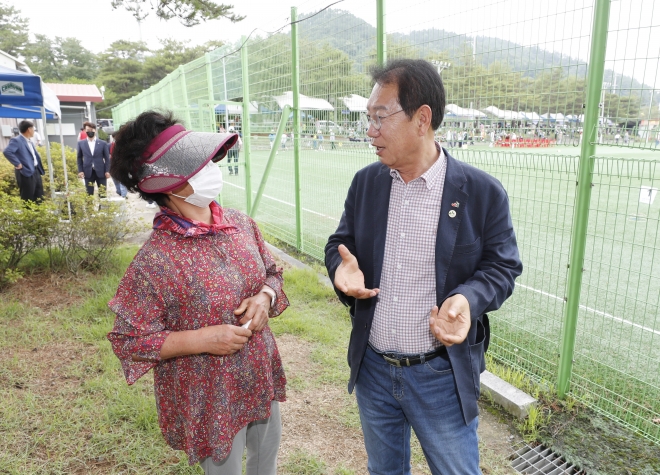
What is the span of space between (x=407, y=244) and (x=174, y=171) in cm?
91

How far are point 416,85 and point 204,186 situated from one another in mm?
877

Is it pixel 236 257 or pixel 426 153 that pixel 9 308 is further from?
pixel 426 153

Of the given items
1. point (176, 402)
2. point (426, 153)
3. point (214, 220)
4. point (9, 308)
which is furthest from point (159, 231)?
point (9, 308)

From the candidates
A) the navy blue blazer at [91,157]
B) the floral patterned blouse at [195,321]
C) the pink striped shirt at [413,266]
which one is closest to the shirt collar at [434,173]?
the pink striped shirt at [413,266]

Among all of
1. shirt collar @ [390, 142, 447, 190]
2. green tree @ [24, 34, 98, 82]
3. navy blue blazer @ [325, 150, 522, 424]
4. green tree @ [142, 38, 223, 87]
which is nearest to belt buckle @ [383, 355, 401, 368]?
navy blue blazer @ [325, 150, 522, 424]

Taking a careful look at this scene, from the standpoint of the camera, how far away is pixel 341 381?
3.54 metres

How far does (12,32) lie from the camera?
189 ft

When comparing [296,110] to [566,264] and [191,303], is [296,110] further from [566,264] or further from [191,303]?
[191,303]

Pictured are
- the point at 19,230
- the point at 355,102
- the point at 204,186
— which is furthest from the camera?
the point at 19,230

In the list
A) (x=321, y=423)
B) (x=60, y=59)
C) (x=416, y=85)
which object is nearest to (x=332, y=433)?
(x=321, y=423)

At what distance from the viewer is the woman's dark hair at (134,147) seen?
68.3 inches

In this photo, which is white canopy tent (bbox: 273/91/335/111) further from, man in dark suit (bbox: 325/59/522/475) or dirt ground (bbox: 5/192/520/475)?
man in dark suit (bbox: 325/59/522/475)

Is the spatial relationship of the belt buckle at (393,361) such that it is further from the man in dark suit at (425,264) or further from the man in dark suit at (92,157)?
the man in dark suit at (92,157)

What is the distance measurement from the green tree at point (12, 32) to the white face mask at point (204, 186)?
224 ft
